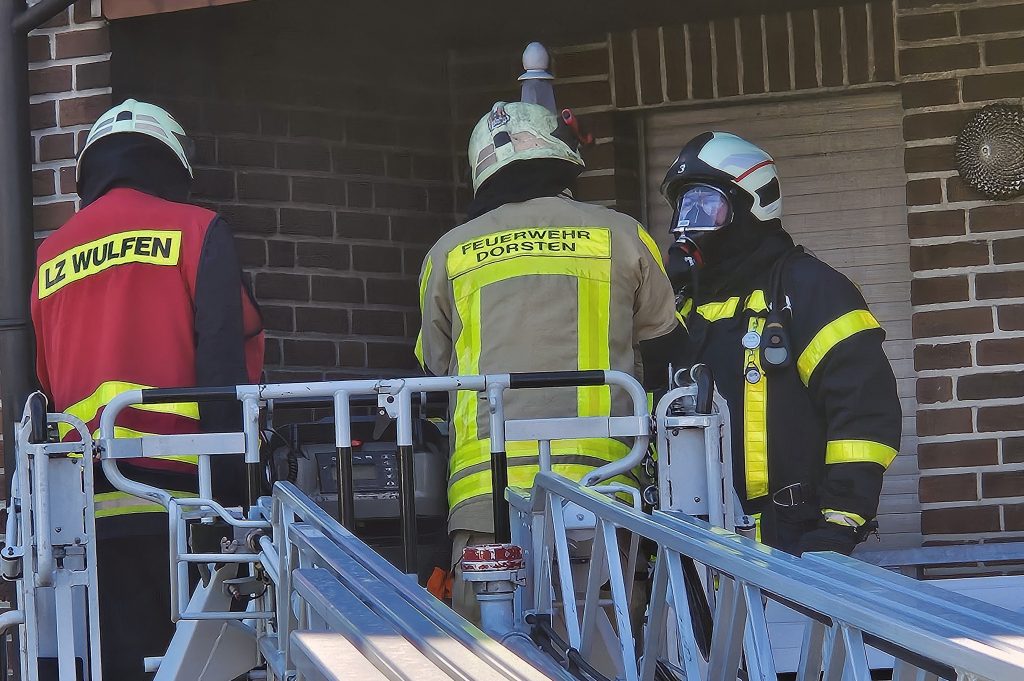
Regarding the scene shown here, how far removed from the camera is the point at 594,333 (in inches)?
157

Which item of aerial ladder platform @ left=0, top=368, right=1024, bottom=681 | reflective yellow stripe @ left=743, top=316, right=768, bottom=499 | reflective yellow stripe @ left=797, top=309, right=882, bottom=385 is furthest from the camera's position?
reflective yellow stripe @ left=743, top=316, right=768, bottom=499

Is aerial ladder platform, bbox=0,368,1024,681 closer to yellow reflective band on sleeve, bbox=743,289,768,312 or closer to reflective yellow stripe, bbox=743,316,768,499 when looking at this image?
reflective yellow stripe, bbox=743,316,768,499

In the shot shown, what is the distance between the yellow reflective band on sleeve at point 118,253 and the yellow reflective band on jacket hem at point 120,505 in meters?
0.60

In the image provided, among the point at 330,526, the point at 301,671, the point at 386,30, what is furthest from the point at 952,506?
the point at 301,671

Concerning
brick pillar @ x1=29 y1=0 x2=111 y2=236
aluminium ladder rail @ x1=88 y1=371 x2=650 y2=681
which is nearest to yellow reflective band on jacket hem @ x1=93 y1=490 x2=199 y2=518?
aluminium ladder rail @ x1=88 y1=371 x2=650 y2=681

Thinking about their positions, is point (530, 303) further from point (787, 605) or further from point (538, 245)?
point (787, 605)

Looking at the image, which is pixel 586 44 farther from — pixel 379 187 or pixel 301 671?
pixel 301 671

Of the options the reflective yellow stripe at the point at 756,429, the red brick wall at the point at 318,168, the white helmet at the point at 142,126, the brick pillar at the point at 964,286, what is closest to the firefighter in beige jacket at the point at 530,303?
the reflective yellow stripe at the point at 756,429

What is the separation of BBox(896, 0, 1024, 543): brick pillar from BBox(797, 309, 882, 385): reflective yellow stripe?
127 centimetres

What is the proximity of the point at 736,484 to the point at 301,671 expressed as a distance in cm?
289

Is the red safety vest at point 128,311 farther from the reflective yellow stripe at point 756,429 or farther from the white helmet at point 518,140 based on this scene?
the reflective yellow stripe at point 756,429

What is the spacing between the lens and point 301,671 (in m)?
2.00

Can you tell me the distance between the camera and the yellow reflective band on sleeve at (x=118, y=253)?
4168 millimetres

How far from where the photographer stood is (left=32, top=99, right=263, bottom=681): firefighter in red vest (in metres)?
4.06
